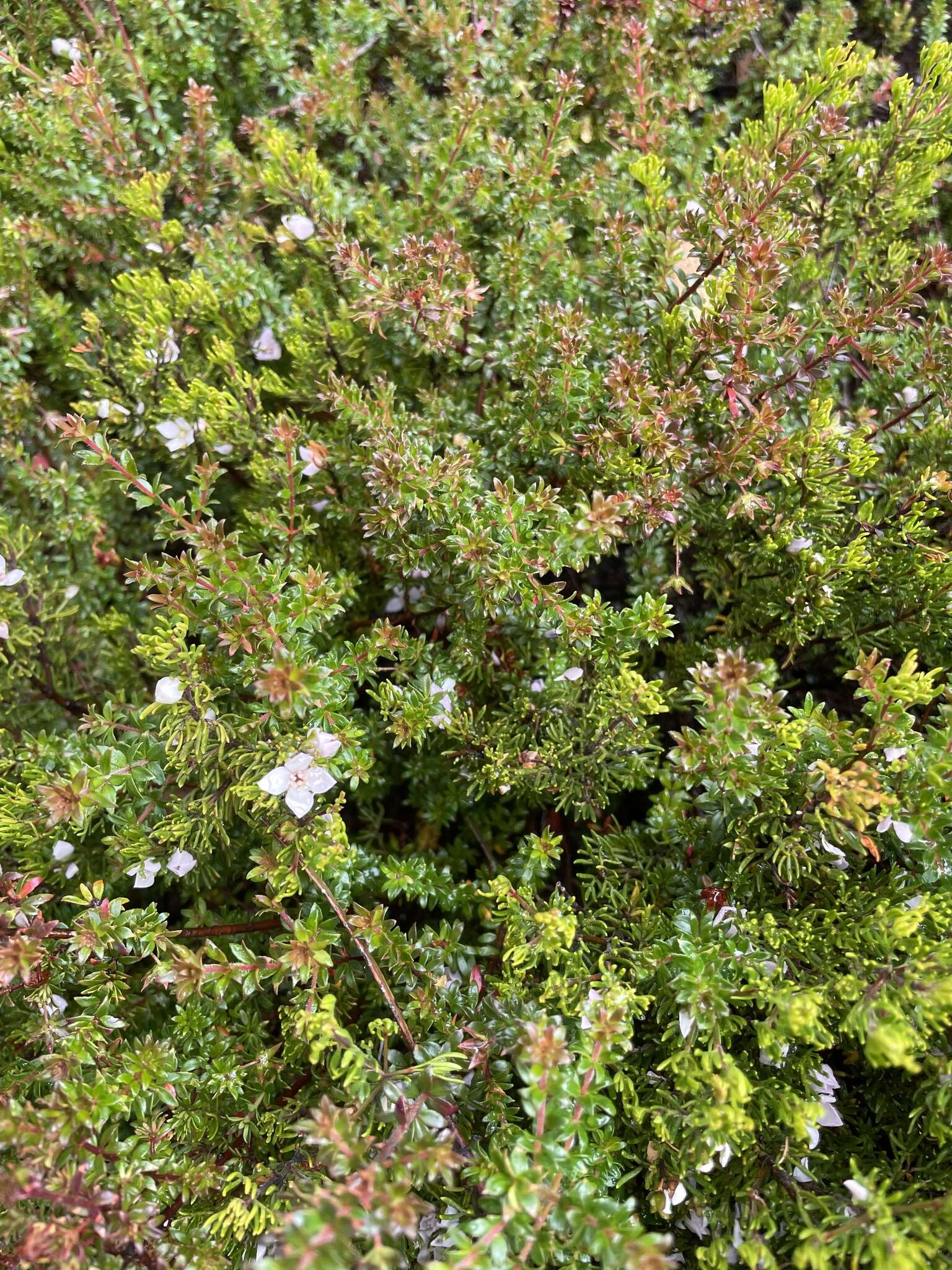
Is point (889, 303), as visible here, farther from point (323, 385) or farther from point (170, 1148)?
point (170, 1148)

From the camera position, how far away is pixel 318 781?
1827 millimetres

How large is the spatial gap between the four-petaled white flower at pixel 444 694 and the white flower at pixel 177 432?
1.04 m

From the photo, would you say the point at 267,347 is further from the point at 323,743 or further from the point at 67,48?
the point at 323,743

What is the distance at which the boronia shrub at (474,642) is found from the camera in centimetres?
165

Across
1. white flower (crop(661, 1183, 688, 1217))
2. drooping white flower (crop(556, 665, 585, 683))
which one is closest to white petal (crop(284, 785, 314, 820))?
drooping white flower (crop(556, 665, 585, 683))

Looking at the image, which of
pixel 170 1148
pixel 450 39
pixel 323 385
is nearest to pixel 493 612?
pixel 323 385

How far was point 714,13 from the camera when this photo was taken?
2762mm

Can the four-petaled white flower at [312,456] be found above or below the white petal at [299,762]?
above

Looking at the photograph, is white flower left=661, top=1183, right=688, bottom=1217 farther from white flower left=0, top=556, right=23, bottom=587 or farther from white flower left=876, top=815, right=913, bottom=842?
white flower left=0, top=556, right=23, bottom=587

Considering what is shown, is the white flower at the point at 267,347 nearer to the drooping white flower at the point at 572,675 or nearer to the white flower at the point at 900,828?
the drooping white flower at the point at 572,675

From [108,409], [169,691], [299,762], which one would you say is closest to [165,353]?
[108,409]

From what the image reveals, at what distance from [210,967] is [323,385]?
146 cm

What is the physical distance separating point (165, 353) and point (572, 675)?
155cm

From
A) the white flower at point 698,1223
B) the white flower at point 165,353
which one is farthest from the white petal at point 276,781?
the white flower at point 165,353
